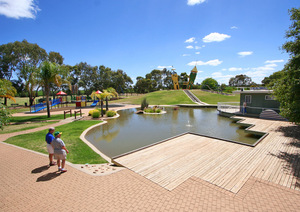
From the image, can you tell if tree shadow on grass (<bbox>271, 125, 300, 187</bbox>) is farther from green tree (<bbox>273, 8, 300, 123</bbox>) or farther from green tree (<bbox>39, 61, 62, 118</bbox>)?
green tree (<bbox>39, 61, 62, 118</bbox>)

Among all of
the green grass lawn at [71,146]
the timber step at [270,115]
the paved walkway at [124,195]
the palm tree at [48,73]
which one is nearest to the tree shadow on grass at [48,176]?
the paved walkway at [124,195]

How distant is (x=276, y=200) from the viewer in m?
4.45

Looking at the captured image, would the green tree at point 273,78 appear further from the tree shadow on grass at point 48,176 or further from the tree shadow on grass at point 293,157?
the tree shadow on grass at point 48,176

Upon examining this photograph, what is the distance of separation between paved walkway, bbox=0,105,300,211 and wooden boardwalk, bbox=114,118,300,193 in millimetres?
374

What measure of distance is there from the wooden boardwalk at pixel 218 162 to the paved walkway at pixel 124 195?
37cm

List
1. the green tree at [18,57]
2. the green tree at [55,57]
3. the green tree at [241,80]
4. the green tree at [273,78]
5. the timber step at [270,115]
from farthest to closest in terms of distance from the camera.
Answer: the green tree at [241,80] → the green tree at [55,57] → the green tree at [18,57] → the timber step at [270,115] → the green tree at [273,78]

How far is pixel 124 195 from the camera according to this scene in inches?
188

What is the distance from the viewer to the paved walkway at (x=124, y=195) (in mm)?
4266

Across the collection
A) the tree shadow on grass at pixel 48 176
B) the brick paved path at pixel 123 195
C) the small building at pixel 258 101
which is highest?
the small building at pixel 258 101

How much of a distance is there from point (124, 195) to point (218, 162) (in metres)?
4.50

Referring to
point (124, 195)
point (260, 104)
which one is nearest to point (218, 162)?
point (124, 195)

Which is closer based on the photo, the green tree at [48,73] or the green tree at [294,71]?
the green tree at [294,71]

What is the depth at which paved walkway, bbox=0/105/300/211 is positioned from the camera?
4.27 metres

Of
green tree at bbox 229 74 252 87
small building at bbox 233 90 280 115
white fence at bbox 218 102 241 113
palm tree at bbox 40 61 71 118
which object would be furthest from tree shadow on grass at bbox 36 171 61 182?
green tree at bbox 229 74 252 87
